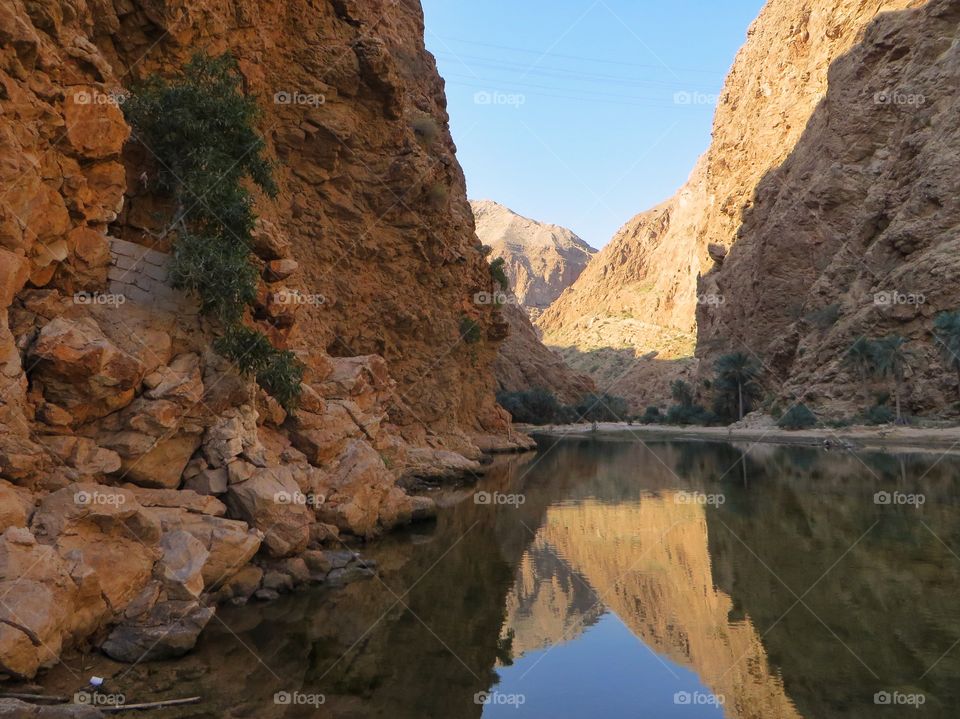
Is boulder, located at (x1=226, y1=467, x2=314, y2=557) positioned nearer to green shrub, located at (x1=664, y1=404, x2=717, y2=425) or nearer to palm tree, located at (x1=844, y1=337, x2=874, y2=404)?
palm tree, located at (x1=844, y1=337, x2=874, y2=404)

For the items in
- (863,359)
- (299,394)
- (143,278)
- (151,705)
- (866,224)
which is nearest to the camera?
(151,705)

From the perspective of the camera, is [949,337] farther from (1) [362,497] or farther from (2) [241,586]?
(2) [241,586]

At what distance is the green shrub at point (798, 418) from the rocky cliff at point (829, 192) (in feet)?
5.57

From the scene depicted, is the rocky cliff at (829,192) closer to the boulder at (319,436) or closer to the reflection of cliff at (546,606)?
the reflection of cliff at (546,606)

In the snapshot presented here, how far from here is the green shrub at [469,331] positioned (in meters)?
41.2

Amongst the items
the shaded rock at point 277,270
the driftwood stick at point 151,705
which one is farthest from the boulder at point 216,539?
the shaded rock at point 277,270

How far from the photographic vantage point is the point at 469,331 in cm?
4147

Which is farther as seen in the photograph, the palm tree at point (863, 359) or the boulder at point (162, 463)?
the palm tree at point (863, 359)

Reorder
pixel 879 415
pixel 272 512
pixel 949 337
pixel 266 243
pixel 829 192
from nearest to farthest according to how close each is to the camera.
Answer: pixel 272 512
pixel 266 243
pixel 949 337
pixel 879 415
pixel 829 192

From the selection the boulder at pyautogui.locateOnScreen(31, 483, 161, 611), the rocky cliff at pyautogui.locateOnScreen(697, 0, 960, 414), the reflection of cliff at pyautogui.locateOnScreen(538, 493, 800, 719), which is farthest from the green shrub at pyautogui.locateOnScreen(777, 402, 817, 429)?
the boulder at pyautogui.locateOnScreen(31, 483, 161, 611)

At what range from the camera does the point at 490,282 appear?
48312 mm

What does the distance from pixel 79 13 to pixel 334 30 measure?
15449mm

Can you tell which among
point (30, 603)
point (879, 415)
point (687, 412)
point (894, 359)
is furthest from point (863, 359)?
point (30, 603)

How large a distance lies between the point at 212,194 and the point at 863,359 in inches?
1813
